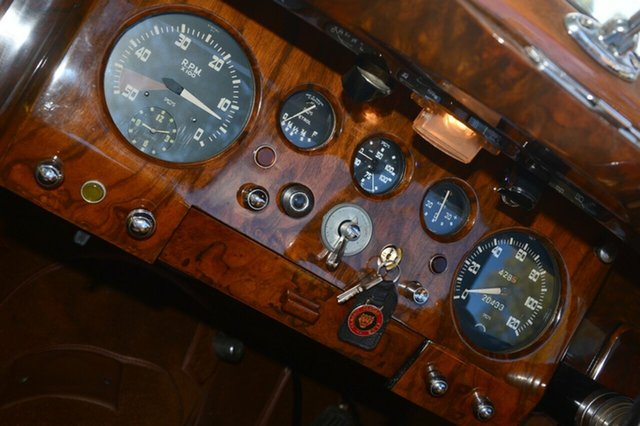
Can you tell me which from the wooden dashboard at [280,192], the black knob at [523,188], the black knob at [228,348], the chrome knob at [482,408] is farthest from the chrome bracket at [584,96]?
the black knob at [228,348]

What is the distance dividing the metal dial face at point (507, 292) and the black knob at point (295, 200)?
66cm

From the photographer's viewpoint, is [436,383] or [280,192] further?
[436,383]

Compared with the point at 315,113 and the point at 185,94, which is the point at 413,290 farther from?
the point at 185,94

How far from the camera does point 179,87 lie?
→ 6.70 ft

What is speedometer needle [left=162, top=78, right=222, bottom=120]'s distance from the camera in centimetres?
203

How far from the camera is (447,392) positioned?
2.34 m

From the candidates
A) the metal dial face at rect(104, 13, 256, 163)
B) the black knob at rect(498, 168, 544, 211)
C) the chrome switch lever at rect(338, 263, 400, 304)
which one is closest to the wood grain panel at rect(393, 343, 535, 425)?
the chrome switch lever at rect(338, 263, 400, 304)

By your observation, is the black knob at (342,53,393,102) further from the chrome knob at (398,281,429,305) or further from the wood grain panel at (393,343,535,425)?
the wood grain panel at (393,343,535,425)

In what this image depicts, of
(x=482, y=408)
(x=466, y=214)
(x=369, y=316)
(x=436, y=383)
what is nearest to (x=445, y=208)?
(x=466, y=214)

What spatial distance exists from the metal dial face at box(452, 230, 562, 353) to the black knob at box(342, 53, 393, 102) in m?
0.75

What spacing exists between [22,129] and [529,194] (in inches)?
60.0

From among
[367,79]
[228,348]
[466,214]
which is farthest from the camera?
[228,348]

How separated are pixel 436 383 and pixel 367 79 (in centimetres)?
103

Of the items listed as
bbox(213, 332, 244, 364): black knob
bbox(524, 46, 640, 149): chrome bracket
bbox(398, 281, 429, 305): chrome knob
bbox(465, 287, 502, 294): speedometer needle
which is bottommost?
bbox(213, 332, 244, 364): black knob
